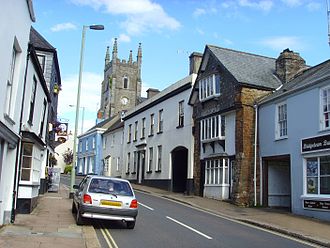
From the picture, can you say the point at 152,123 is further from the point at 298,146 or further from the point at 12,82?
the point at 12,82

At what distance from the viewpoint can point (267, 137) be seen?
70.0 feet

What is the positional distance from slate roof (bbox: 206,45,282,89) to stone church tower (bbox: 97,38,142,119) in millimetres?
75071

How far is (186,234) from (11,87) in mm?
6487

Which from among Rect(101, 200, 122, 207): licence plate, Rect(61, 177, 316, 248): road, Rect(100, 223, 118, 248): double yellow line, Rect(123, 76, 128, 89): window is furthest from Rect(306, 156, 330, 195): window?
Rect(123, 76, 128, 89): window

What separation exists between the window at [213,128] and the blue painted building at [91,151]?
27.3m

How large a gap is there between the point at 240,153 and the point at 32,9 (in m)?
13.3

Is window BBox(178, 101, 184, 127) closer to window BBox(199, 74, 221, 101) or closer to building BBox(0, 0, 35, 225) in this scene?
window BBox(199, 74, 221, 101)

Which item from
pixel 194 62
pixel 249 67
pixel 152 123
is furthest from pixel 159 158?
pixel 249 67

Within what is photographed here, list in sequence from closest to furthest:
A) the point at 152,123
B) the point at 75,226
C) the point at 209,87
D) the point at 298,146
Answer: the point at 75,226
the point at 298,146
the point at 209,87
the point at 152,123

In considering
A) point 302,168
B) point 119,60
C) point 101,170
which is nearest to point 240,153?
point 302,168

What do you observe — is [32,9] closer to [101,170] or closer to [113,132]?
[113,132]

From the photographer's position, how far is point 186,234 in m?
12.2

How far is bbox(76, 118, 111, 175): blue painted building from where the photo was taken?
176ft

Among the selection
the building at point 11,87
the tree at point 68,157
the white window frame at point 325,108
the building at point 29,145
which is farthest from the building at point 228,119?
the tree at point 68,157
